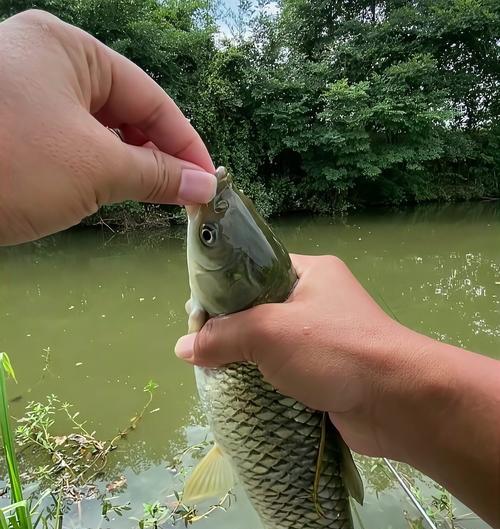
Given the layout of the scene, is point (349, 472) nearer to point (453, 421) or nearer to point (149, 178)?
point (453, 421)

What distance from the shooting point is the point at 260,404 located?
1.31 m

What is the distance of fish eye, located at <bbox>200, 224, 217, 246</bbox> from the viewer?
4.19 feet

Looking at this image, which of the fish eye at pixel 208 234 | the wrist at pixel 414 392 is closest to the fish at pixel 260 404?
the fish eye at pixel 208 234

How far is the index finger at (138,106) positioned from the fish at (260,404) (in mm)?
119

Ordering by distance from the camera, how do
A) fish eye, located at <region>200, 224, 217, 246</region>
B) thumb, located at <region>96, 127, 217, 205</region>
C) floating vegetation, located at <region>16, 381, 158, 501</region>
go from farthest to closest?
floating vegetation, located at <region>16, 381, 158, 501</region>, fish eye, located at <region>200, 224, 217, 246</region>, thumb, located at <region>96, 127, 217, 205</region>

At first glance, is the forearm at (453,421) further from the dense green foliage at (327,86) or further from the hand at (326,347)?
the dense green foliage at (327,86)

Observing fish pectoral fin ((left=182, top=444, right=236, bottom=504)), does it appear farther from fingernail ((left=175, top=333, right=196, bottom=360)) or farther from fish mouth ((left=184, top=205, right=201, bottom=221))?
fish mouth ((left=184, top=205, right=201, bottom=221))

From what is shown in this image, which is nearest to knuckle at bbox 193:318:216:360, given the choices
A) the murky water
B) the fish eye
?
the fish eye

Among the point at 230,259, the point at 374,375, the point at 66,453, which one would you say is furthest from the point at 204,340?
the point at 66,453

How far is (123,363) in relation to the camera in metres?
4.98

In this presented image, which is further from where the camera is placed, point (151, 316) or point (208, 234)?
point (151, 316)

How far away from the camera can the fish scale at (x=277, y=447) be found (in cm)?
129

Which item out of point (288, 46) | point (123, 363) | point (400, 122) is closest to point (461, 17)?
point (400, 122)

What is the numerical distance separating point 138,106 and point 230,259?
42 centimetres
